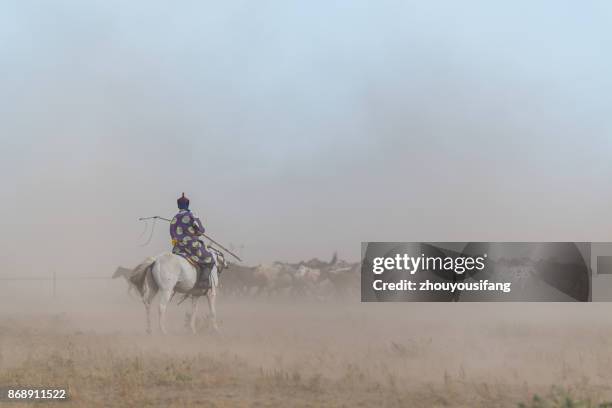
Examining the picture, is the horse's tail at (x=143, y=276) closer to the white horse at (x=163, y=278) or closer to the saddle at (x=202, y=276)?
the white horse at (x=163, y=278)

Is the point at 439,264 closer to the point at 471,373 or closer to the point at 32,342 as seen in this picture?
the point at 471,373

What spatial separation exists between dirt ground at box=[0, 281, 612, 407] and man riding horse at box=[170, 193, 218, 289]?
1787mm

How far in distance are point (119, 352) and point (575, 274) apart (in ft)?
48.4

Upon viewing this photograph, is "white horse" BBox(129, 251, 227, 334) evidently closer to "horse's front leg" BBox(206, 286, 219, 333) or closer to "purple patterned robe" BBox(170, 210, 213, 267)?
"purple patterned robe" BBox(170, 210, 213, 267)

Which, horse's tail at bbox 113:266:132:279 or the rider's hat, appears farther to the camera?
horse's tail at bbox 113:266:132:279

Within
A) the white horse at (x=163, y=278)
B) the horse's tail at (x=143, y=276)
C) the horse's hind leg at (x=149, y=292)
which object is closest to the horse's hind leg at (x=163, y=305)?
the white horse at (x=163, y=278)

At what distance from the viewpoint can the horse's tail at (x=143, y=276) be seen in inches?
770

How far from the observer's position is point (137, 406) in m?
12.9

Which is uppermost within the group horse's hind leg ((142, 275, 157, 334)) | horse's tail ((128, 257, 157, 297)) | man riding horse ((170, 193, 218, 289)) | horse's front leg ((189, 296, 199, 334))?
man riding horse ((170, 193, 218, 289))

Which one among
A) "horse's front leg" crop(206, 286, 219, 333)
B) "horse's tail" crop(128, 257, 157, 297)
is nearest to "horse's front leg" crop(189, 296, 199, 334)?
"horse's front leg" crop(206, 286, 219, 333)

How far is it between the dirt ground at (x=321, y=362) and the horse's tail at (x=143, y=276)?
1.39 meters

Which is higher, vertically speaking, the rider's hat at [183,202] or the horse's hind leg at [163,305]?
the rider's hat at [183,202]

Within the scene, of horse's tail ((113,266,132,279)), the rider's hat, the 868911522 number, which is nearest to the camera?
the 868911522 number

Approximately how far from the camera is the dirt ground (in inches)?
538
